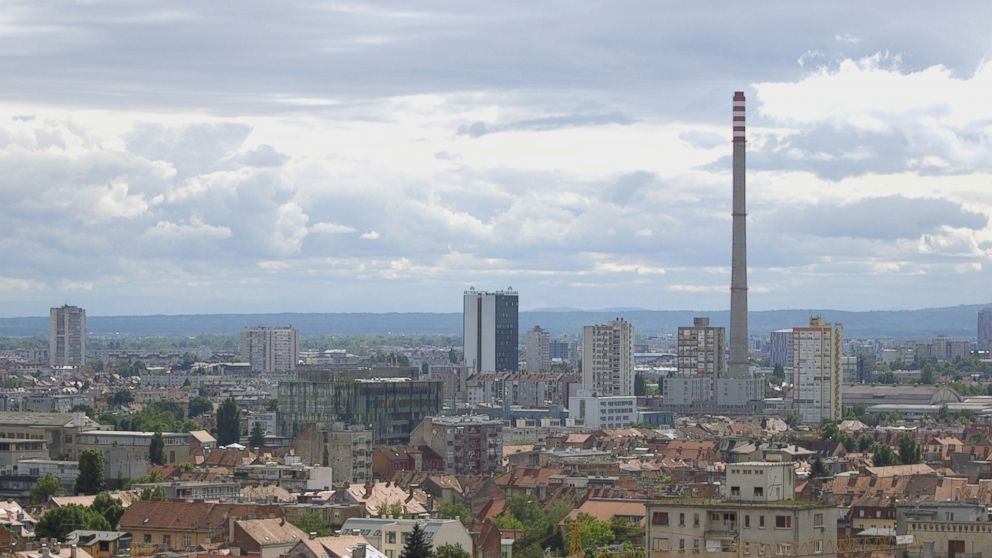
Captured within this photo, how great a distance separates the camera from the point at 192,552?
6241 cm

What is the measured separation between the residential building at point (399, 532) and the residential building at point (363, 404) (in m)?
68.4

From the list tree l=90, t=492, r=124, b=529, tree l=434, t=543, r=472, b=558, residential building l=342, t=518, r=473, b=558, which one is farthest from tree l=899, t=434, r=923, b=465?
tree l=434, t=543, r=472, b=558

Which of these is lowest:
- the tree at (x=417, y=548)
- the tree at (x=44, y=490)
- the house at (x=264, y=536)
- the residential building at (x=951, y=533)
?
the tree at (x=44, y=490)

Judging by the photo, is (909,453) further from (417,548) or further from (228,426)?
(417,548)

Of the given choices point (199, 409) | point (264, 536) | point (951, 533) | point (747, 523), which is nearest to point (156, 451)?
point (264, 536)

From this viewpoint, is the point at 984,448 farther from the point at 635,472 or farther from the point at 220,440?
the point at 220,440

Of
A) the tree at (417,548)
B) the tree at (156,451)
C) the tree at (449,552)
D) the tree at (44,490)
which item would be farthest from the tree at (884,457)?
the tree at (417,548)

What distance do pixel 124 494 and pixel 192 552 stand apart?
23.4 meters

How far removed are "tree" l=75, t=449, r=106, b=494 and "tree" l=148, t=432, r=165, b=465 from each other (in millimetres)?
19714

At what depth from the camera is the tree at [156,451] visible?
384 feet

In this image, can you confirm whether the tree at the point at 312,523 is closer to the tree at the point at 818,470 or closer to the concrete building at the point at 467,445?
the tree at the point at 818,470

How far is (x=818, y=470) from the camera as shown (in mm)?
108312

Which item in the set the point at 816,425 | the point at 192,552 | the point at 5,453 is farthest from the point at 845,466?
the point at 816,425

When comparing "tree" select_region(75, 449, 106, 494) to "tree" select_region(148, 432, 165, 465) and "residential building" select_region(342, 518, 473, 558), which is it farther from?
"residential building" select_region(342, 518, 473, 558)
